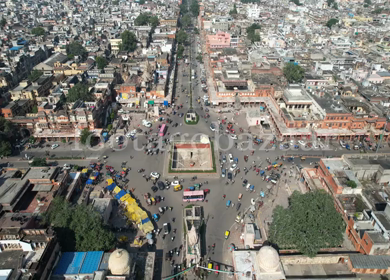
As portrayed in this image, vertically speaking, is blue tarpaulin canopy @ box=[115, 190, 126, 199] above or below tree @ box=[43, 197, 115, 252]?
below

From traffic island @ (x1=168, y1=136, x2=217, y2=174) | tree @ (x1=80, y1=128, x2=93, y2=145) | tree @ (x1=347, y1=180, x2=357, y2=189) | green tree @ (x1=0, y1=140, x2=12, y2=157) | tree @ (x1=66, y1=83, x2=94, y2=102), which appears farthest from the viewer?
tree @ (x1=66, y1=83, x2=94, y2=102)

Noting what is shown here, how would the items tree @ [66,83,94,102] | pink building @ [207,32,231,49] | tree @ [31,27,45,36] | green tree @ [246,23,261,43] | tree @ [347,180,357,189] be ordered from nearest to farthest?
tree @ [347,180,357,189] → tree @ [66,83,94,102] → pink building @ [207,32,231,49] → green tree @ [246,23,261,43] → tree @ [31,27,45,36]

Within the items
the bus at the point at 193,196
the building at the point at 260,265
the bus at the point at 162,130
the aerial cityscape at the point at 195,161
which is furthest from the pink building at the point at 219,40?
the building at the point at 260,265

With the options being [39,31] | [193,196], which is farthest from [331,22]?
[193,196]

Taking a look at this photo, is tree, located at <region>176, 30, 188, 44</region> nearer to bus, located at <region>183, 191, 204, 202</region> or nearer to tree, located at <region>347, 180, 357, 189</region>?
bus, located at <region>183, 191, 204, 202</region>

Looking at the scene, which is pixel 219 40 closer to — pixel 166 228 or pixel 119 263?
pixel 166 228

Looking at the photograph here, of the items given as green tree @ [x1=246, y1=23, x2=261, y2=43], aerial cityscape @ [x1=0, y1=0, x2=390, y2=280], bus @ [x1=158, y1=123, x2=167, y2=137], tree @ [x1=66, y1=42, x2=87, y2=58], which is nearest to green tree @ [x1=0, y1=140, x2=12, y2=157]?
aerial cityscape @ [x1=0, y1=0, x2=390, y2=280]

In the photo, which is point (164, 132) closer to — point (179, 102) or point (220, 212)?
point (179, 102)
